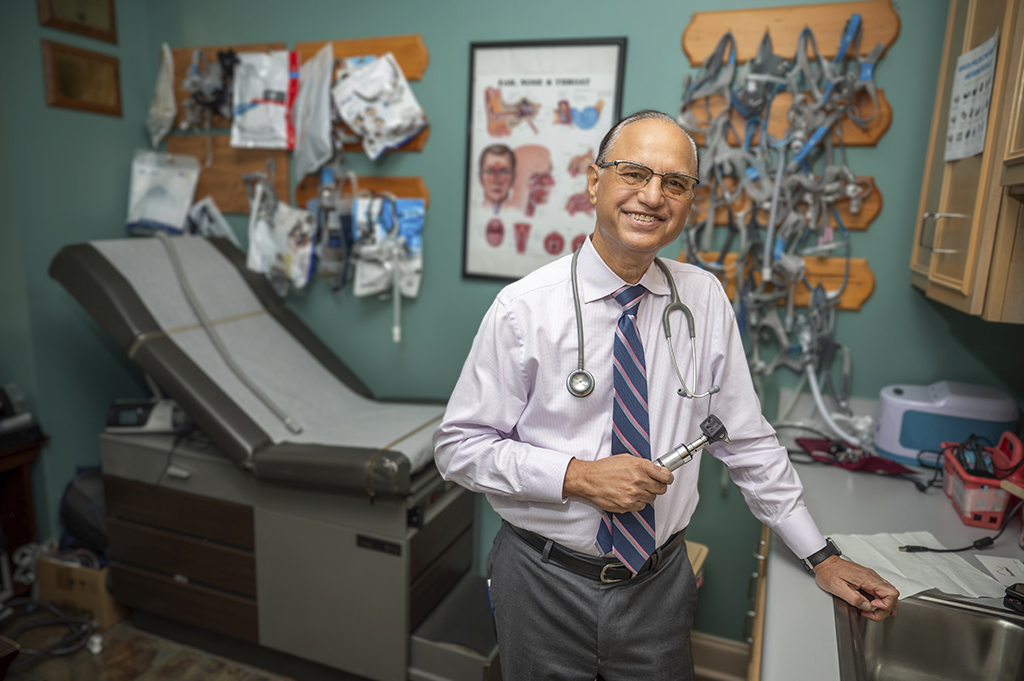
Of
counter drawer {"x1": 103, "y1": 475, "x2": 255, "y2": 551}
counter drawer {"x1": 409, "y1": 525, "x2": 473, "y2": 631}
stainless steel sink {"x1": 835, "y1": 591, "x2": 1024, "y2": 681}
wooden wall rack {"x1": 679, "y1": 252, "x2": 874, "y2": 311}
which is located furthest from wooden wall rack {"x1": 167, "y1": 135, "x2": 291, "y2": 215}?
stainless steel sink {"x1": 835, "y1": 591, "x2": 1024, "y2": 681}

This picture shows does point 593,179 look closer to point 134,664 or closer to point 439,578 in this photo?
point 439,578

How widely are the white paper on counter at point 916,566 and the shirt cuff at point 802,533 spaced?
158 millimetres

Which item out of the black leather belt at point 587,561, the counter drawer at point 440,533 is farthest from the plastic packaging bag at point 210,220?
the black leather belt at point 587,561

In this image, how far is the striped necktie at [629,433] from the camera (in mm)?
1129

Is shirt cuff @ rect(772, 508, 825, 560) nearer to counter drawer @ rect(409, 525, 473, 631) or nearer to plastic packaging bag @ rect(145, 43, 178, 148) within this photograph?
counter drawer @ rect(409, 525, 473, 631)

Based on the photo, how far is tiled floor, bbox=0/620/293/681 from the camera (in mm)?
2186

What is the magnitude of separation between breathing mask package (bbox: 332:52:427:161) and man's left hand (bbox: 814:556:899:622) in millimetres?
2016

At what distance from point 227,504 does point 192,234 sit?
4.56 feet

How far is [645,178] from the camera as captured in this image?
1.08m

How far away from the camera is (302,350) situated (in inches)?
103

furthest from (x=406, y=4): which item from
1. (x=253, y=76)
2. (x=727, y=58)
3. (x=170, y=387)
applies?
(x=170, y=387)

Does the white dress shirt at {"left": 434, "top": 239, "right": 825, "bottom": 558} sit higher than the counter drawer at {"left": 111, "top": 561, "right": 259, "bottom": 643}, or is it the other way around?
the white dress shirt at {"left": 434, "top": 239, "right": 825, "bottom": 558}

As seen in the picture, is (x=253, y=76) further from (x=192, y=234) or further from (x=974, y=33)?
(x=974, y=33)

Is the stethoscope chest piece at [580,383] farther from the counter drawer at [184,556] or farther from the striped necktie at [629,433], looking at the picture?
the counter drawer at [184,556]
